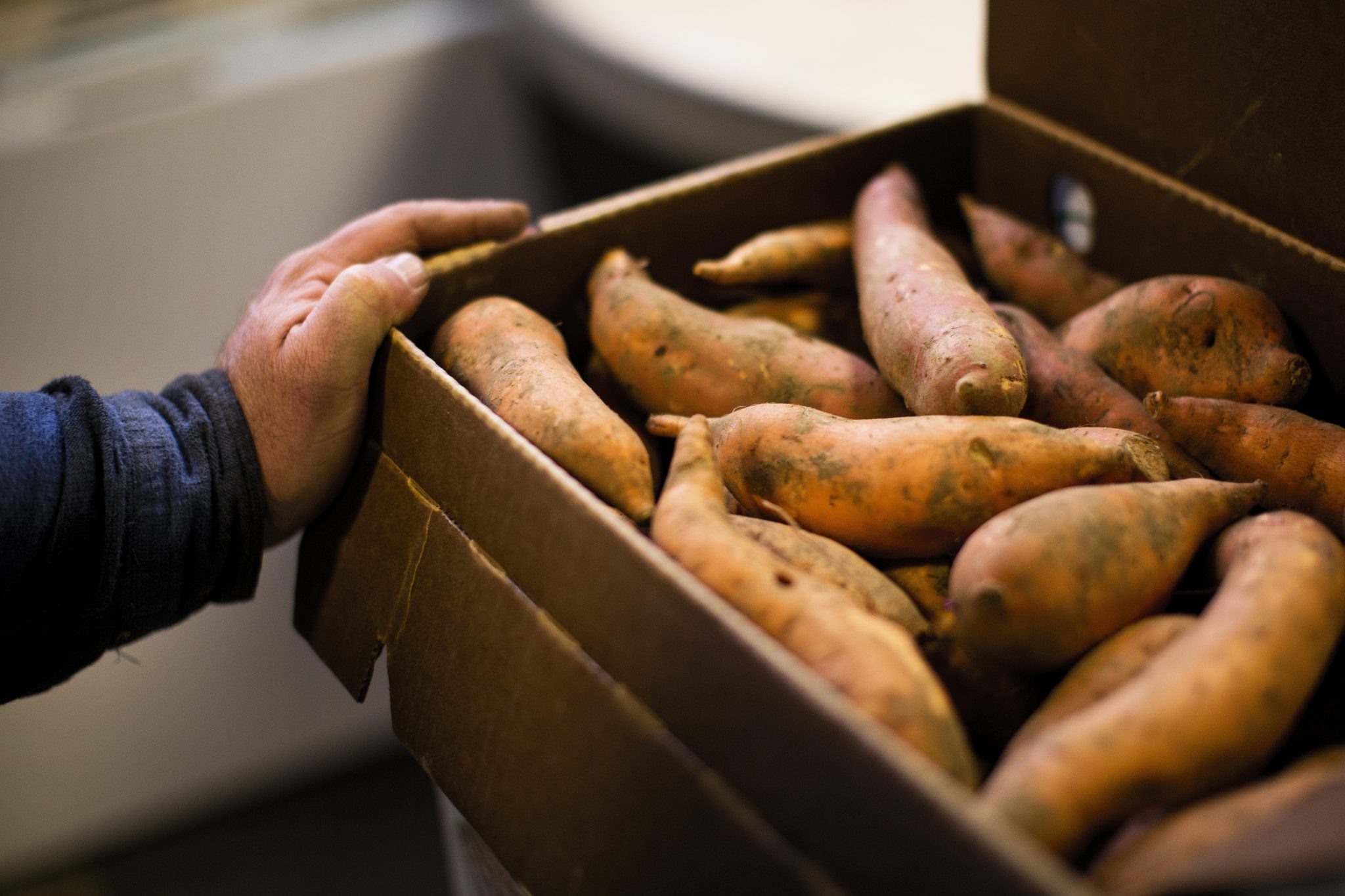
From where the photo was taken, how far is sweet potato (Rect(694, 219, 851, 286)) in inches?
53.9

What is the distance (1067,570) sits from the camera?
84cm

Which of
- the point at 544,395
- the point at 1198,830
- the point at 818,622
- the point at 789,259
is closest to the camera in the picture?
the point at 1198,830

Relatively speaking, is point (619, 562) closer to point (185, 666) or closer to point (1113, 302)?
point (1113, 302)

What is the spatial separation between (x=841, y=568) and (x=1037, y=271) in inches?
24.5

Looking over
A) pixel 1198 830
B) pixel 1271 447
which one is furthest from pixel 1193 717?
pixel 1271 447

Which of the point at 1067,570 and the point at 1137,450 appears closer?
the point at 1067,570

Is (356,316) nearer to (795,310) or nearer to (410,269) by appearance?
(410,269)

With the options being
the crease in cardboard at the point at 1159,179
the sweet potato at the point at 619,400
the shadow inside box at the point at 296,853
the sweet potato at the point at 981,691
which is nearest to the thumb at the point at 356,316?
the sweet potato at the point at 619,400

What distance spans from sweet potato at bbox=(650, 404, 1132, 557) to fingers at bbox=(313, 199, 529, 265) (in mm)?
468

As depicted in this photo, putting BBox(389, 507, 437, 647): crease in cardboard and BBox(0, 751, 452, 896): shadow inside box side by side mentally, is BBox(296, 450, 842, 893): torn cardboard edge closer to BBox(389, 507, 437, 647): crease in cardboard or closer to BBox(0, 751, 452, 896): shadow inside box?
BBox(389, 507, 437, 647): crease in cardboard

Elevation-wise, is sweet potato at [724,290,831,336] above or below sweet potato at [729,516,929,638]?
above

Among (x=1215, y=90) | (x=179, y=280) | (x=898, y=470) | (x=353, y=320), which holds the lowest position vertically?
(x=179, y=280)

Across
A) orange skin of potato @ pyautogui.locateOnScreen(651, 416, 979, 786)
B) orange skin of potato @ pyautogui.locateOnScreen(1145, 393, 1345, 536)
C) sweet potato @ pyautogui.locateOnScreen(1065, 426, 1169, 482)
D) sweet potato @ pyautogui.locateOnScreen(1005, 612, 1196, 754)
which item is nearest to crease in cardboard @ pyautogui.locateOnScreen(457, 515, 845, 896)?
orange skin of potato @ pyautogui.locateOnScreen(651, 416, 979, 786)

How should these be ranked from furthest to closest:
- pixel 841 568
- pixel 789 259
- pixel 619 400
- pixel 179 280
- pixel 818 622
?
1. pixel 179 280
2. pixel 789 259
3. pixel 619 400
4. pixel 841 568
5. pixel 818 622
